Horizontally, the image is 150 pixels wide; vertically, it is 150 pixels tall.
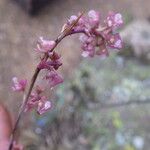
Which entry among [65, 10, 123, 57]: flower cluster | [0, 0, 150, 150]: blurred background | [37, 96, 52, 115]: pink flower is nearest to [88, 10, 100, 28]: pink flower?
[65, 10, 123, 57]: flower cluster

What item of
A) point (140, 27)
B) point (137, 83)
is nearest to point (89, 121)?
point (137, 83)

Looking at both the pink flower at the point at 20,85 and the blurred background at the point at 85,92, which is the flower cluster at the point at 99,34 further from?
the blurred background at the point at 85,92

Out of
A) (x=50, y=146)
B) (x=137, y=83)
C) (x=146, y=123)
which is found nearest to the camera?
(x=50, y=146)

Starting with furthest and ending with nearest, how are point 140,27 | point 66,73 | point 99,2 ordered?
point 99,2 → point 140,27 → point 66,73

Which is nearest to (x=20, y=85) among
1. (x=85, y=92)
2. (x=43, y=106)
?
(x=43, y=106)

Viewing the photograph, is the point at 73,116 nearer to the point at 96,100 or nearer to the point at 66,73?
the point at 96,100

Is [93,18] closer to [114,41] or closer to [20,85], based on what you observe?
[114,41]
